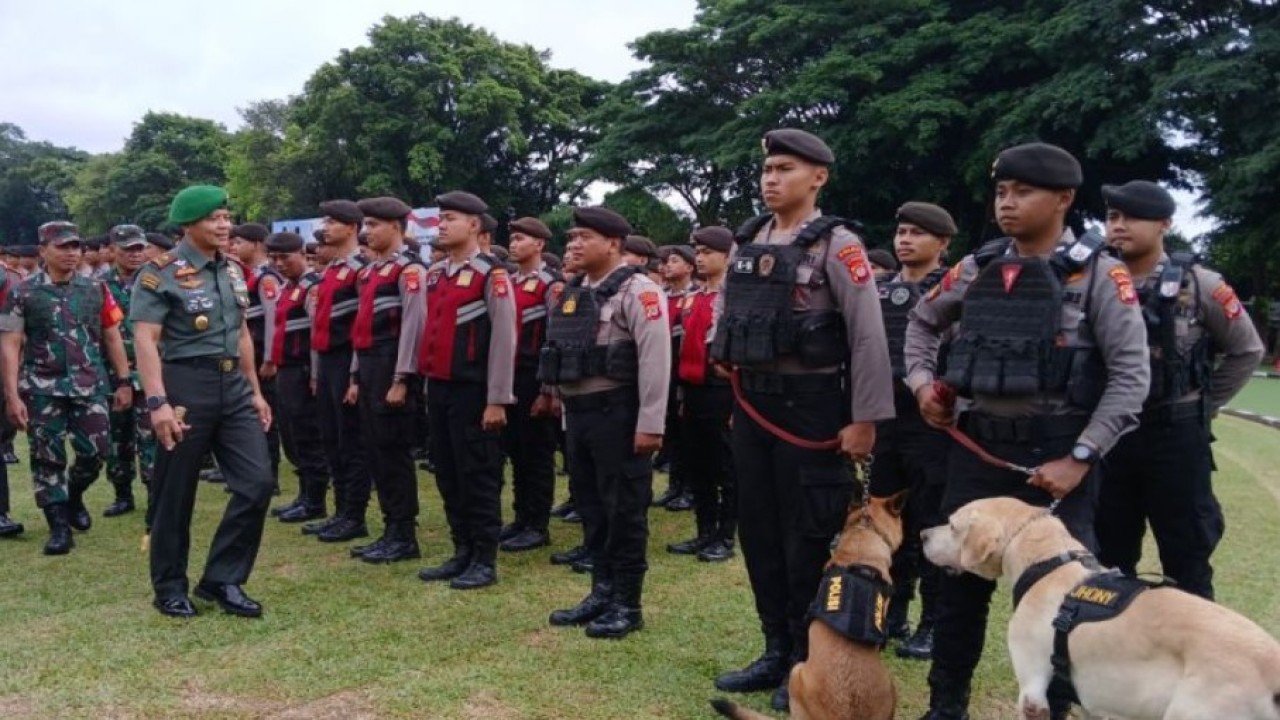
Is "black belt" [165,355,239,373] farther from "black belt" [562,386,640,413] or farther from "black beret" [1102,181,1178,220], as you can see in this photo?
"black beret" [1102,181,1178,220]

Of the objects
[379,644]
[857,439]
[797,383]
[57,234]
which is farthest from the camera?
[57,234]

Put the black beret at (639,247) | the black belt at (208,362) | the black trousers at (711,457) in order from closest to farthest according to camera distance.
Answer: the black belt at (208,362), the black trousers at (711,457), the black beret at (639,247)

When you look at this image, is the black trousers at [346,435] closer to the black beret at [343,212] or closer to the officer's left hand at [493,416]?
the black beret at [343,212]

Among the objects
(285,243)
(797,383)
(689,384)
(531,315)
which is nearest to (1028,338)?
(797,383)

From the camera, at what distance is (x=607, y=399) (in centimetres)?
486

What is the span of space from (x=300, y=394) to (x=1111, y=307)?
20.3 feet

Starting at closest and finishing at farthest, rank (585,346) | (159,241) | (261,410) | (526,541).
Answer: (585,346), (261,410), (526,541), (159,241)

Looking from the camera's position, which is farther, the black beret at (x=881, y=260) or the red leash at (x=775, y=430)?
the black beret at (x=881, y=260)

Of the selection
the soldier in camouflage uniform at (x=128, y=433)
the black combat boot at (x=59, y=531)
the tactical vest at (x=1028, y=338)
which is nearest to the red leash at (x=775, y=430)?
the tactical vest at (x=1028, y=338)

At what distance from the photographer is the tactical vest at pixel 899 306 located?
Answer: 5.06m

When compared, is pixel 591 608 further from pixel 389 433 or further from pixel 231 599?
pixel 389 433

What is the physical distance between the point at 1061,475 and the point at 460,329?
3499 millimetres

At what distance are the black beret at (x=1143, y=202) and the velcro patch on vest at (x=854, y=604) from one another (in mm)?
1923

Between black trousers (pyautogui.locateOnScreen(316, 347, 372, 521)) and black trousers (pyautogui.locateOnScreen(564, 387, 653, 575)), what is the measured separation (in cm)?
250
